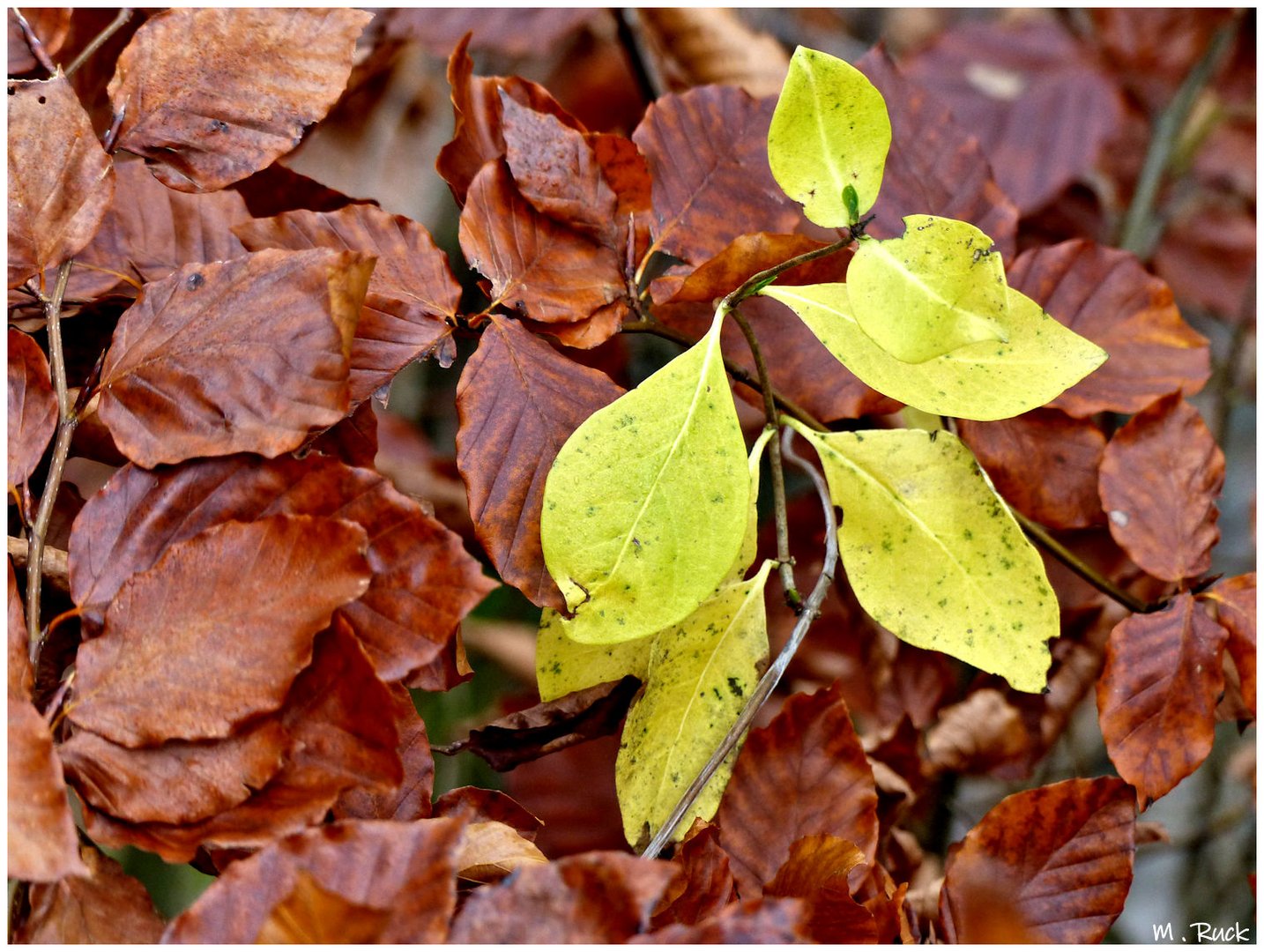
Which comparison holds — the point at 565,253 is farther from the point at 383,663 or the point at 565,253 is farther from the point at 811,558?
the point at 811,558

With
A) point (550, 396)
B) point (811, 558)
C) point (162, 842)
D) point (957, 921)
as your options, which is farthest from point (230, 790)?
point (811, 558)

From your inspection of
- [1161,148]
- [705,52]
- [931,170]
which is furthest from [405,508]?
[1161,148]

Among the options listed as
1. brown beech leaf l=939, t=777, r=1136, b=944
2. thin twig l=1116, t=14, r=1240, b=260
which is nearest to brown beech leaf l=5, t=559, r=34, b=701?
brown beech leaf l=939, t=777, r=1136, b=944

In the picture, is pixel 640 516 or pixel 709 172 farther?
pixel 709 172

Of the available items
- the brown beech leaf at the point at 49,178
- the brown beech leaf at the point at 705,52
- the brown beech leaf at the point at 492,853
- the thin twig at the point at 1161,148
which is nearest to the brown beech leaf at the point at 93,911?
the brown beech leaf at the point at 492,853

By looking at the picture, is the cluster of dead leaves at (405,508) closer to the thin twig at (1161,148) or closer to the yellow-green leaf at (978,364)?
the yellow-green leaf at (978,364)

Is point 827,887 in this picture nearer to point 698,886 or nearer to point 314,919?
point 698,886

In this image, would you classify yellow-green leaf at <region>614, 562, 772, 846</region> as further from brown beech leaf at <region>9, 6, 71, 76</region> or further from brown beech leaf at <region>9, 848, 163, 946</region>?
brown beech leaf at <region>9, 6, 71, 76</region>
